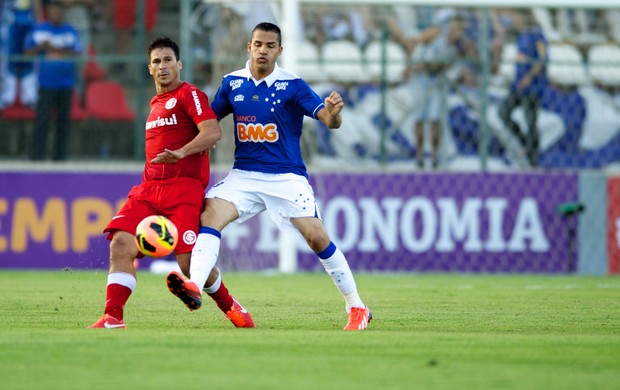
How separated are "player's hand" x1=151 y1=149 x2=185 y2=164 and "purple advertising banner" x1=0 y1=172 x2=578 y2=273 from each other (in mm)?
7234

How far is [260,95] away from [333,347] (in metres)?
2.38

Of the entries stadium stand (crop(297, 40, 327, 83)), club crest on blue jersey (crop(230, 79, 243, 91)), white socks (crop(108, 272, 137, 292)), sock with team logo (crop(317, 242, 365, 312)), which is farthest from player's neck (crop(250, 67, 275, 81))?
stadium stand (crop(297, 40, 327, 83))

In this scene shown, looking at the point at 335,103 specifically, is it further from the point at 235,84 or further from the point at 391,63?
the point at 391,63

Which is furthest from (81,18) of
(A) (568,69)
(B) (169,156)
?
(B) (169,156)

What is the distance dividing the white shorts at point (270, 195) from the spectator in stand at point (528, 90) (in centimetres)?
836

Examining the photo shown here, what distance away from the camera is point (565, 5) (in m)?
15.9

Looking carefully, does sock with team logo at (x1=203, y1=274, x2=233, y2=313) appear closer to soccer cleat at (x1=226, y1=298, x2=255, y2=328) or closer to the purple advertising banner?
soccer cleat at (x1=226, y1=298, x2=255, y2=328)

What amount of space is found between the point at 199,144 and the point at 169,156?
0.29 metres

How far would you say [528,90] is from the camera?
1628 centimetres

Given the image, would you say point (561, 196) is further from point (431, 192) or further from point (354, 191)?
point (354, 191)

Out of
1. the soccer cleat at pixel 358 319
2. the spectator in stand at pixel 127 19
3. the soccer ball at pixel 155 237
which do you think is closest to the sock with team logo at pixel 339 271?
the soccer cleat at pixel 358 319

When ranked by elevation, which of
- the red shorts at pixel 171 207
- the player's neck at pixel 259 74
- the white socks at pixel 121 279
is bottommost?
the white socks at pixel 121 279

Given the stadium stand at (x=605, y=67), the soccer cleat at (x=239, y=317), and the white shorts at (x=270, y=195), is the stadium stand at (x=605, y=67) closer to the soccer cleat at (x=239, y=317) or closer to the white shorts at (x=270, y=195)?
the white shorts at (x=270, y=195)

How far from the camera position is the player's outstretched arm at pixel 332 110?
773 centimetres
